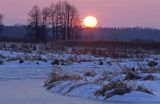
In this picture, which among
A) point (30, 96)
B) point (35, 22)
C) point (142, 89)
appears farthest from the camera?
point (35, 22)

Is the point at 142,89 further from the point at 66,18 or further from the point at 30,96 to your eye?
the point at 66,18

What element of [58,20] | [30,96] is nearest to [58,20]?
[58,20]

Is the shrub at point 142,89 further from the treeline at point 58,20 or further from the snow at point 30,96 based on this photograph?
the treeline at point 58,20

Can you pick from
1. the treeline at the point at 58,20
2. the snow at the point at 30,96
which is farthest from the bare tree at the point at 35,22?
the snow at the point at 30,96

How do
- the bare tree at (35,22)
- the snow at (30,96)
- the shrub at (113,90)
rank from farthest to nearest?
the bare tree at (35,22)
the shrub at (113,90)
the snow at (30,96)

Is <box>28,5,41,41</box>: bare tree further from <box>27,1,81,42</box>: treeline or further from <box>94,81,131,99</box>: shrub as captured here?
<box>94,81,131,99</box>: shrub

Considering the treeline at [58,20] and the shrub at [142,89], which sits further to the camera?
the treeline at [58,20]

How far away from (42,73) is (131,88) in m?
11.9

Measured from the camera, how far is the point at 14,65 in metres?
30.0

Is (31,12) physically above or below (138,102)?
above

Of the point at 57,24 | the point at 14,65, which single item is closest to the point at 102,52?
the point at 14,65

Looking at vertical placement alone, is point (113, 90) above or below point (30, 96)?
above

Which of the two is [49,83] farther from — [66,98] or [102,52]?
[102,52]

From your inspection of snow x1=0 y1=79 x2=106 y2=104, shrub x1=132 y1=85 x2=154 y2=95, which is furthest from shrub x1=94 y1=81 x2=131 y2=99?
snow x1=0 y1=79 x2=106 y2=104
